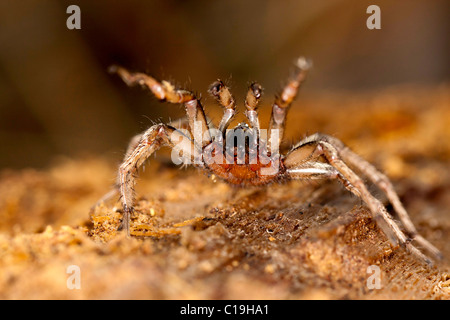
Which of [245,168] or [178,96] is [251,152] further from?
[178,96]

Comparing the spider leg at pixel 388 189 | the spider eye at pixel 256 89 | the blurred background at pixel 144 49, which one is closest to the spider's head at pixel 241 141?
the spider eye at pixel 256 89

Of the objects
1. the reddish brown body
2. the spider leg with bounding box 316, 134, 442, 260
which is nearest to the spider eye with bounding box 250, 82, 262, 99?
the reddish brown body

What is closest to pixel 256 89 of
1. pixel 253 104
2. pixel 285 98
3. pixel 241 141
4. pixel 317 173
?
pixel 253 104

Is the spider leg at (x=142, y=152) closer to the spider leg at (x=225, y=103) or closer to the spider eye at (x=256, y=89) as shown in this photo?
the spider leg at (x=225, y=103)

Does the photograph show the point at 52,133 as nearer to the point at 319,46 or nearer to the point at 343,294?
the point at 319,46

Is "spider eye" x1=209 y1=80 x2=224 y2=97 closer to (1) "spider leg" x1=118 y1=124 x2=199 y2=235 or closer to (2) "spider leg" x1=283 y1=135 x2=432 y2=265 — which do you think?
(1) "spider leg" x1=118 y1=124 x2=199 y2=235

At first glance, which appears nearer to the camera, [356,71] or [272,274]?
[272,274]
